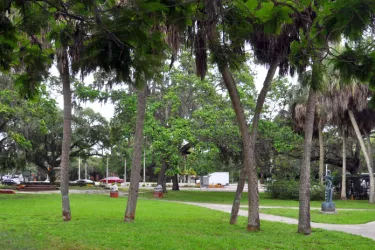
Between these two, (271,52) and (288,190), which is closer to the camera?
(271,52)

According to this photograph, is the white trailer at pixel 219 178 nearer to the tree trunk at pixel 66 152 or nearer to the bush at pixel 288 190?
the bush at pixel 288 190

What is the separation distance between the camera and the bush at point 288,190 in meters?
28.9

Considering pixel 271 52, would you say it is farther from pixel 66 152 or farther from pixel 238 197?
pixel 66 152

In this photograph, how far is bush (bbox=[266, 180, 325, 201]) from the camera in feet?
94.7

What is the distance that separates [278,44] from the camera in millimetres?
11461

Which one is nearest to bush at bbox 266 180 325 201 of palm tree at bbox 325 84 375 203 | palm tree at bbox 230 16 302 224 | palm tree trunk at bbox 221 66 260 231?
palm tree at bbox 325 84 375 203

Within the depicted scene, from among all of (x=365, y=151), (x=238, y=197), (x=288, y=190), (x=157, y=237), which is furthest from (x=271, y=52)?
(x=288, y=190)

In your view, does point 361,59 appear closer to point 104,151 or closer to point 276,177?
point 276,177

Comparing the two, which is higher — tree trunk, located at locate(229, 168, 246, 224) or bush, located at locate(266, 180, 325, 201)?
tree trunk, located at locate(229, 168, 246, 224)

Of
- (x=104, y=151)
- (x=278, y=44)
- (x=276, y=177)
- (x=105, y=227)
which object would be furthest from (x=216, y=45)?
(x=104, y=151)

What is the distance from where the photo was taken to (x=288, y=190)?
98.9 feet

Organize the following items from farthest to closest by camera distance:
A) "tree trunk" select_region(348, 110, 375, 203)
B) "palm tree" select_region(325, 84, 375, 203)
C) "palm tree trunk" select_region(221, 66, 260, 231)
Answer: "tree trunk" select_region(348, 110, 375, 203) < "palm tree" select_region(325, 84, 375, 203) < "palm tree trunk" select_region(221, 66, 260, 231)

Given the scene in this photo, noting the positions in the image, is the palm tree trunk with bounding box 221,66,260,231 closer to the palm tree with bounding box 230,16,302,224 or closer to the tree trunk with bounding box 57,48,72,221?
the palm tree with bounding box 230,16,302,224

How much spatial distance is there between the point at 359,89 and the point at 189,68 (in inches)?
455
